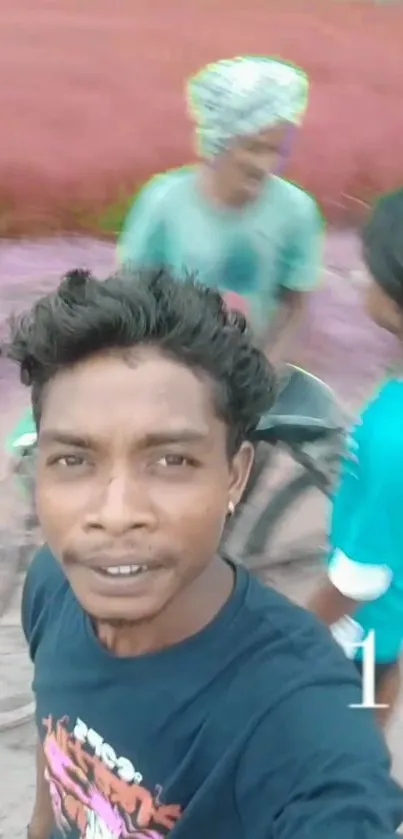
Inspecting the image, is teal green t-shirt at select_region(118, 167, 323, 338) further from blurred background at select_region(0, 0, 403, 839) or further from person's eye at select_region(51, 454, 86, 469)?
blurred background at select_region(0, 0, 403, 839)

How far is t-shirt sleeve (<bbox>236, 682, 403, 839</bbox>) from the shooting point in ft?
2.42

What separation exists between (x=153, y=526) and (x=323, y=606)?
2.75ft

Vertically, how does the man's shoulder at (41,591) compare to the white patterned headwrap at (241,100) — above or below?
below

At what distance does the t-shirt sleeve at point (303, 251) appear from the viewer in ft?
6.27

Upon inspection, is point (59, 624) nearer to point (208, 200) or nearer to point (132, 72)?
point (208, 200)

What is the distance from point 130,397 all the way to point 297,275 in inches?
46.0

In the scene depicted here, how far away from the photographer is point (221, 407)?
0.86 metres

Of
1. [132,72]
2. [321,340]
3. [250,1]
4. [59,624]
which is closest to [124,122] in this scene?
[132,72]

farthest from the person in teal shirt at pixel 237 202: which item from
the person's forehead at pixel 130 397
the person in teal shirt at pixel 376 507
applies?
the person's forehead at pixel 130 397

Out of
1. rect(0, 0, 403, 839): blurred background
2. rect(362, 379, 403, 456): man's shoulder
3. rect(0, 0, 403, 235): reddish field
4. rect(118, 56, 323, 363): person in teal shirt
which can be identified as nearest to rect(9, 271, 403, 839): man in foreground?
rect(362, 379, 403, 456): man's shoulder

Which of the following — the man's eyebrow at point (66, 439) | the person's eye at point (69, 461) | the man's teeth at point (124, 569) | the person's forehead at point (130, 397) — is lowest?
the man's teeth at point (124, 569)

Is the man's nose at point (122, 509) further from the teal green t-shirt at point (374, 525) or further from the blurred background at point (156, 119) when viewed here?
the blurred background at point (156, 119)

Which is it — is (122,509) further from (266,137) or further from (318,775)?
(266,137)

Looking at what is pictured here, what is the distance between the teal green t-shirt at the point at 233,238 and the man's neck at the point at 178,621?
98cm
